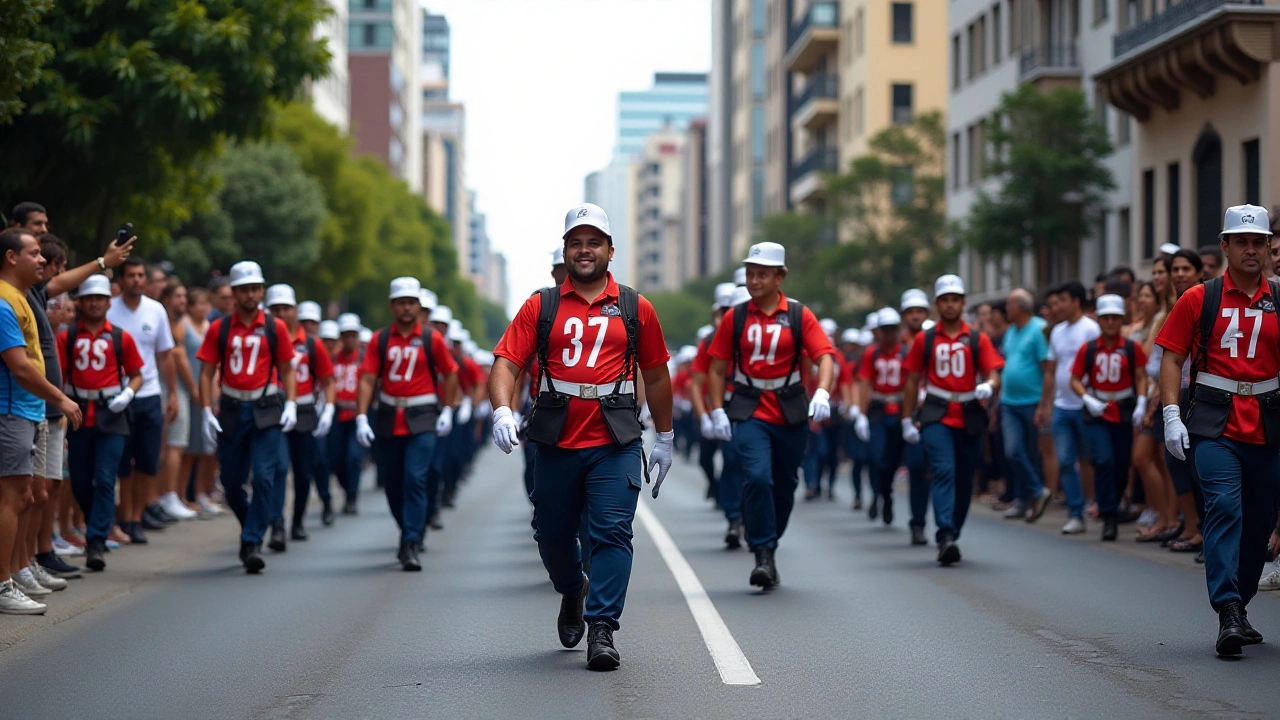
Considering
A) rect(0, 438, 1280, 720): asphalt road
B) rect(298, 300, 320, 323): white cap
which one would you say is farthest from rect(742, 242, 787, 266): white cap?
rect(298, 300, 320, 323): white cap

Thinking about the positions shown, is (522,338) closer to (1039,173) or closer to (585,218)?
(585,218)

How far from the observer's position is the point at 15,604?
1055 cm

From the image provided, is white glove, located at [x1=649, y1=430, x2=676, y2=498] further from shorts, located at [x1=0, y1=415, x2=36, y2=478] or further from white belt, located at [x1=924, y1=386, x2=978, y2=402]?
white belt, located at [x1=924, y1=386, x2=978, y2=402]

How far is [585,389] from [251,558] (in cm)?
514

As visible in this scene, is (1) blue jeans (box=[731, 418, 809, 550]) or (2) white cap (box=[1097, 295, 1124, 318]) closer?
(1) blue jeans (box=[731, 418, 809, 550])

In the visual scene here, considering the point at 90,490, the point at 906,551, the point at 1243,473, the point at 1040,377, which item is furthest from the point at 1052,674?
the point at 1040,377

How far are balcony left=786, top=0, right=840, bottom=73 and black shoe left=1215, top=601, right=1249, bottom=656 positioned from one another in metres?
67.9

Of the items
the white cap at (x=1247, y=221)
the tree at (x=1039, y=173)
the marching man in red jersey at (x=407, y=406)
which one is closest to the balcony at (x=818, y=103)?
the tree at (x=1039, y=173)

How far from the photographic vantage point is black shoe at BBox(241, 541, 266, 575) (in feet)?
43.0

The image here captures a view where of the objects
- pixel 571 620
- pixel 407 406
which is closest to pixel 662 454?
pixel 571 620

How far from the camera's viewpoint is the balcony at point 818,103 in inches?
2950

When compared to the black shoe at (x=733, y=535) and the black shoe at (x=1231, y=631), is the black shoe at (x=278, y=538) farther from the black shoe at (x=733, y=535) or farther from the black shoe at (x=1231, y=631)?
the black shoe at (x=1231, y=631)

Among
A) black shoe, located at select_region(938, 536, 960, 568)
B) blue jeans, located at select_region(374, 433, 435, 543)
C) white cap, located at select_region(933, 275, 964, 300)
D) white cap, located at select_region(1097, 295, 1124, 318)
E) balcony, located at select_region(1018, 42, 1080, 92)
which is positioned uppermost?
balcony, located at select_region(1018, 42, 1080, 92)

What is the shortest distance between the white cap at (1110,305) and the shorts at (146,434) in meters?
7.69
